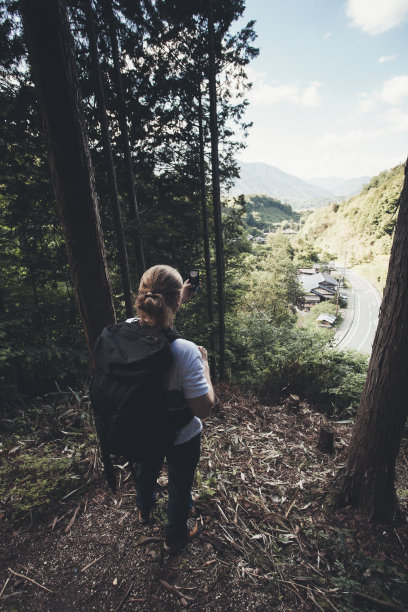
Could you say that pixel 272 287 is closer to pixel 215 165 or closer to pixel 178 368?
pixel 215 165

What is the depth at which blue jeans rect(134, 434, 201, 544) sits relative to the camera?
1.82m

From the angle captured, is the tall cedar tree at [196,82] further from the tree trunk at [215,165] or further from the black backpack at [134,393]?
the black backpack at [134,393]

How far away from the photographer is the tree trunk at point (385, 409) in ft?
7.00

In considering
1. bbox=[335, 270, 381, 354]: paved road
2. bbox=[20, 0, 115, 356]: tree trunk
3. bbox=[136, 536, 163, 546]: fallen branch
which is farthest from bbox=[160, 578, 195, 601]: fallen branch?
bbox=[335, 270, 381, 354]: paved road

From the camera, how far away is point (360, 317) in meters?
39.1

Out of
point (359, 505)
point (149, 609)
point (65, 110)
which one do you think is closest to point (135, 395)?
point (149, 609)

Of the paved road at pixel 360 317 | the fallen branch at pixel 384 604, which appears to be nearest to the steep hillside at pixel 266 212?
the paved road at pixel 360 317

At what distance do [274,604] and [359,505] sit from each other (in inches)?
52.8

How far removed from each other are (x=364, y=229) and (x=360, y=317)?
34.2 metres

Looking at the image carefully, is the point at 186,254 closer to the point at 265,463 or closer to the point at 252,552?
the point at 265,463

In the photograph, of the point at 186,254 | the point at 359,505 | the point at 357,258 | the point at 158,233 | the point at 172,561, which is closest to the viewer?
the point at 172,561

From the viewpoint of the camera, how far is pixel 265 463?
134 inches

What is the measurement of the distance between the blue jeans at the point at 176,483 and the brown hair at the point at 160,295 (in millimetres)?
966

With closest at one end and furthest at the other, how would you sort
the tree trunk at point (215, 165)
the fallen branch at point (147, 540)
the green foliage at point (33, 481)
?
the fallen branch at point (147, 540) → the green foliage at point (33, 481) → the tree trunk at point (215, 165)
